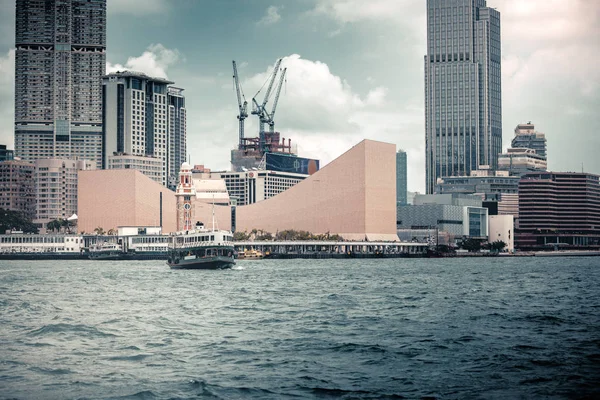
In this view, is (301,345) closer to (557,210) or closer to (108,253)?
(108,253)

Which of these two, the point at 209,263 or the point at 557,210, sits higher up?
the point at 557,210

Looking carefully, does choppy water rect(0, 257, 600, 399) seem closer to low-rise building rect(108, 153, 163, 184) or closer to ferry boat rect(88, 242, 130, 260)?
ferry boat rect(88, 242, 130, 260)

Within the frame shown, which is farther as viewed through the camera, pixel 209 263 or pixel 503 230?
pixel 503 230

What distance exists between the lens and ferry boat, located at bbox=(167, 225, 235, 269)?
75.6 m

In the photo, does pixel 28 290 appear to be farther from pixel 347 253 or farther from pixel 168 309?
pixel 347 253

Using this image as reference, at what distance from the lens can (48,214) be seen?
173 m

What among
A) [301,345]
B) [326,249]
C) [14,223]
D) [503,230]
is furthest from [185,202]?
[503,230]

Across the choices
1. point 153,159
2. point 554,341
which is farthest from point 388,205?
point 554,341

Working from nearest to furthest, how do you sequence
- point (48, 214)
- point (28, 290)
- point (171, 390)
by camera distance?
point (171, 390), point (28, 290), point (48, 214)

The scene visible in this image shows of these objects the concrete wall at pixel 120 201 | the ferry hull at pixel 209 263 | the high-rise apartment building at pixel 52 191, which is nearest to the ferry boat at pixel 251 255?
the concrete wall at pixel 120 201

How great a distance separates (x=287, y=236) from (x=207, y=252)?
70.1 metres

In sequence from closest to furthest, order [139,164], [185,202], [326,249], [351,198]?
1. [185,202]
2. [326,249]
3. [351,198]
4. [139,164]

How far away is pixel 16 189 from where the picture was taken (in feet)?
580

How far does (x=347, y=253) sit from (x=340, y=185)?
17.0 m
